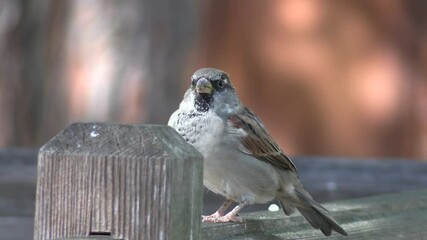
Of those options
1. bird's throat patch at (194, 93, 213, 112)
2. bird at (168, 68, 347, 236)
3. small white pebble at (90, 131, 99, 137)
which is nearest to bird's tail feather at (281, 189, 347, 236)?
bird at (168, 68, 347, 236)

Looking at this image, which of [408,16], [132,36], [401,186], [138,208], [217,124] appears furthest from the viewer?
[408,16]

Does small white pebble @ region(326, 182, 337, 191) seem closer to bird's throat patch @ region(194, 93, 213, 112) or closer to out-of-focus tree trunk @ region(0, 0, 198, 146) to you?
bird's throat patch @ region(194, 93, 213, 112)

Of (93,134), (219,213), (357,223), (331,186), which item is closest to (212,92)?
(219,213)

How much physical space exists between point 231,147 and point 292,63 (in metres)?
3.23

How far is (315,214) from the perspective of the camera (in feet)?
8.50

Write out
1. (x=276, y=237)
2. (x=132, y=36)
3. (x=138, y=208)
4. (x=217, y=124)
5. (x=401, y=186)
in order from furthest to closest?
(x=132, y=36) < (x=401, y=186) < (x=217, y=124) < (x=276, y=237) < (x=138, y=208)

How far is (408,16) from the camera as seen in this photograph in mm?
6160

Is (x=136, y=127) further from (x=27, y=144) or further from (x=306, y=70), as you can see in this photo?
(x=306, y=70)

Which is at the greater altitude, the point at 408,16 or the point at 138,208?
the point at 408,16

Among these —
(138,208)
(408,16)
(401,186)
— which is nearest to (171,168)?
(138,208)

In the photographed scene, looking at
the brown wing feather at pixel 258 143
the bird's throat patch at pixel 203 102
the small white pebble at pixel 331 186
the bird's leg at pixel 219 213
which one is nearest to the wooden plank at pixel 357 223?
the bird's leg at pixel 219 213

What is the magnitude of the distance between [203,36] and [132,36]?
41.0 inches

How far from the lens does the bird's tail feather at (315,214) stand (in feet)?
8.13

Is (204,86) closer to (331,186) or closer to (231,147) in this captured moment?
(231,147)
